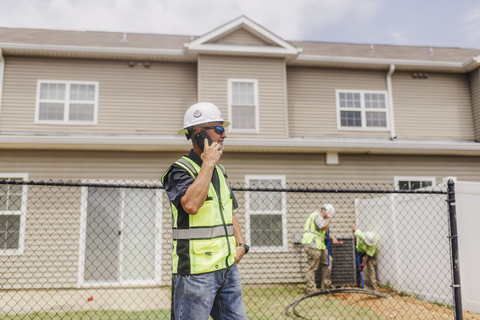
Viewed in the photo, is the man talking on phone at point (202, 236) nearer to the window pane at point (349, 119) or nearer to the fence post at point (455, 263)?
the fence post at point (455, 263)

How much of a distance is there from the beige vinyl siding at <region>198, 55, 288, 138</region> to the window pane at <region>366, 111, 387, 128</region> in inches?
113

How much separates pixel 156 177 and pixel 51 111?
3670 millimetres

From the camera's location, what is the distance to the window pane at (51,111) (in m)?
10.0

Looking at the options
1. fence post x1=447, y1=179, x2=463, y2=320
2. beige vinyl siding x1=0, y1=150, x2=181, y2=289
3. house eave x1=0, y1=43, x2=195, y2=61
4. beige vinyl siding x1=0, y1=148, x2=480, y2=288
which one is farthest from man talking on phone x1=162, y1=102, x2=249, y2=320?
house eave x1=0, y1=43, x2=195, y2=61

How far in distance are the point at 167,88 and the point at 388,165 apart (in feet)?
21.6

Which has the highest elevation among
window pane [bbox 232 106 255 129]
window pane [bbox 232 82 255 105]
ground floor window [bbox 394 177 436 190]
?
window pane [bbox 232 82 255 105]

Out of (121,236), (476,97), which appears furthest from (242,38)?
(476,97)

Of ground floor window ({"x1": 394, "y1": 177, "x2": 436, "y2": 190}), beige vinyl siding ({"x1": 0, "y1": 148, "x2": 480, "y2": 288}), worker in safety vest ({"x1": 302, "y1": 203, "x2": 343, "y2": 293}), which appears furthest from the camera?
ground floor window ({"x1": 394, "y1": 177, "x2": 436, "y2": 190})

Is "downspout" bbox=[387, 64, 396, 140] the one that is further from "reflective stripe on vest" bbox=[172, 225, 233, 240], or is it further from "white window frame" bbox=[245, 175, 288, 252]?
"reflective stripe on vest" bbox=[172, 225, 233, 240]

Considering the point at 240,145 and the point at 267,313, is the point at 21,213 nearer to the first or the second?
the point at 240,145

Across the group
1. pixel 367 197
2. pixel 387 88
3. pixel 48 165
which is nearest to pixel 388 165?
pixel 367 197

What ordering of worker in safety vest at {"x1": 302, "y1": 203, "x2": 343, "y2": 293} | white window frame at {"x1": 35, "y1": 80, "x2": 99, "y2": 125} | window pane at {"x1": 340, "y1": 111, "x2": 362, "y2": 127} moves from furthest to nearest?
1. window pane at {"x1": 340, "y1": 111, "x2": 362, "y2": 127}
2. white window frame at {"x1": 35, "y1": 80, "x2": 99, "y2": 125}
3. worker in safety vest at {"x1": 302, "y1": 203, "x2": 343, "y2": 293}

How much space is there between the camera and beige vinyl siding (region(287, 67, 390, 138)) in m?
10.9

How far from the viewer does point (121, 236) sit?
29.5 ft
